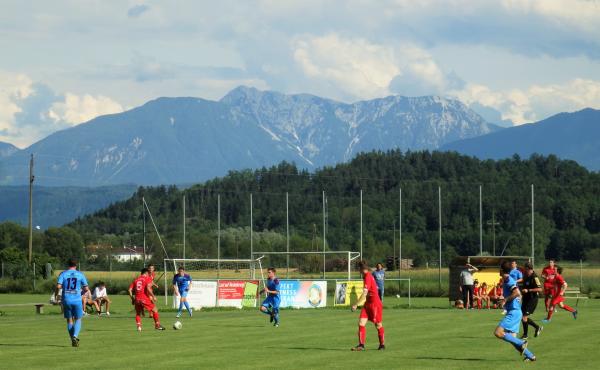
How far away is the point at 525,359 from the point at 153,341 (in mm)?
9803

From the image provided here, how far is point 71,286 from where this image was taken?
26484 millimetres

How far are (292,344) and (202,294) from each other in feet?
75.6

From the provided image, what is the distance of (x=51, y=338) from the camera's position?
29.4 metres

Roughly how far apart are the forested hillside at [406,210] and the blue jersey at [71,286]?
66048mm

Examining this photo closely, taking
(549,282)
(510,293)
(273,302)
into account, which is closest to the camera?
(510,293)

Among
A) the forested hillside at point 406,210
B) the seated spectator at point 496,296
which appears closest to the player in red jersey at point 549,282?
the seated spectator at point 496,296

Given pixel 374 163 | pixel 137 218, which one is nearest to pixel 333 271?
pixel 374 163

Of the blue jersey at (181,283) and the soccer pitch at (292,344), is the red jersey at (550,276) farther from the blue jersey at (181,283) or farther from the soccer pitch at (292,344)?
the blue jersey at (181,283)

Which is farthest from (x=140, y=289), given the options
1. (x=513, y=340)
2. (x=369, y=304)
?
(x=513, y=340)

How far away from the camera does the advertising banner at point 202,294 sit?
4906cm

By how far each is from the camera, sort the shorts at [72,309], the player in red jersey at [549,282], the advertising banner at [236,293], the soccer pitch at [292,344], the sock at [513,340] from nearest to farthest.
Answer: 1. the sock at [513,340]
2. the soccer pitch at [292,344]
3. the shorts at [72,309]
4. the player in red jersey at [549,282]
5. the advertising banner at [236,293]

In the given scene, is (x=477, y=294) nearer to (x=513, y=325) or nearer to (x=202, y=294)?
(x=202, y=294)

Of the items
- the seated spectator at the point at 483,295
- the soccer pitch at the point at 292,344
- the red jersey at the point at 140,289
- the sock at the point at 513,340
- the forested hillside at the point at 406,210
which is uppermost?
the forested hillside at the point at 406,210

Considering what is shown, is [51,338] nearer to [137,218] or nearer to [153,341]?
[153,341]
